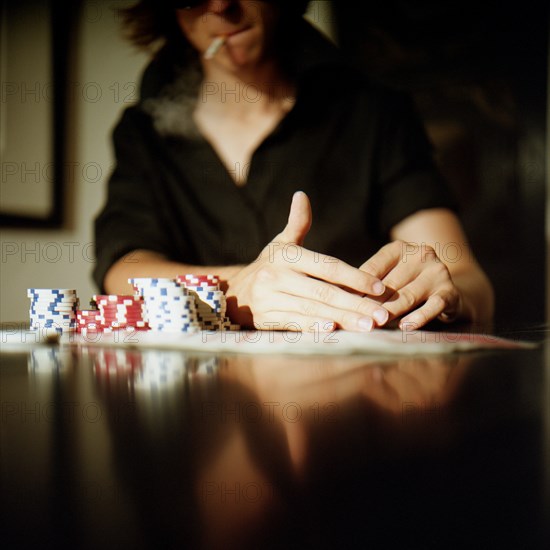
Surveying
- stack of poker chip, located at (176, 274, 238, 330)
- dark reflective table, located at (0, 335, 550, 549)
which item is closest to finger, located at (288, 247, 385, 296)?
stack of poker chip, located at (176, 274, 238, 330)

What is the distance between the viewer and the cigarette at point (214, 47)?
93.1 inches

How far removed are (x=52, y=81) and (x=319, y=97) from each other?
111cm

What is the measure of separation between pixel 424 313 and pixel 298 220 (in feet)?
1.17

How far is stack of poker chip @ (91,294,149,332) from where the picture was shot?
1.33 metres

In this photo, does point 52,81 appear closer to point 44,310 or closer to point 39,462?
point 44,310

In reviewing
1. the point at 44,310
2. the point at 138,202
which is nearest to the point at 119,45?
the point at 138,202

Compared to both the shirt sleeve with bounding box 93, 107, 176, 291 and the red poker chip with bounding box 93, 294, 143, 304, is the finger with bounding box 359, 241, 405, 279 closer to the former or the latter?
the red poker chip with bounding box 93, 294, 143, 304

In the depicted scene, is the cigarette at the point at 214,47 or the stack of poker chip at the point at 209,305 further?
the cigarette at the point at 214,47

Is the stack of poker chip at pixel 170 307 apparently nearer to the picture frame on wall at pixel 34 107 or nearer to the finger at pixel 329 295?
the finger at pixel 329 295

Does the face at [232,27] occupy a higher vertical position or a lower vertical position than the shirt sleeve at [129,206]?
higher

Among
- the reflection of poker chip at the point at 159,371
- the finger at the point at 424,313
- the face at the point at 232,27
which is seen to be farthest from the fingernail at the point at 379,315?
the face at the point at 232,27

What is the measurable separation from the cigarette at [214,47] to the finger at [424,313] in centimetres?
153

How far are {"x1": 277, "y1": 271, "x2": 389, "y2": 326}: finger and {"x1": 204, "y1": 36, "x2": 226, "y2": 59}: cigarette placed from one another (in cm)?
142

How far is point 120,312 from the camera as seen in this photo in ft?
4.36
